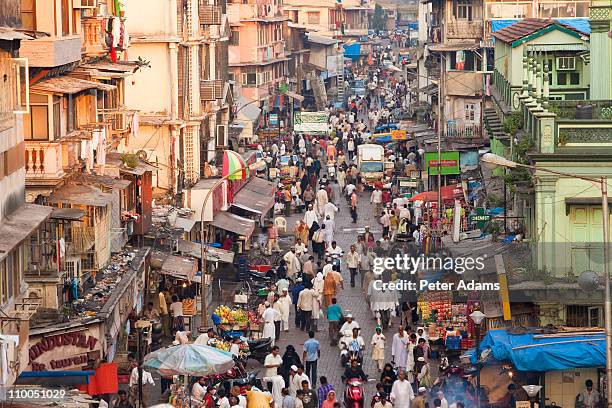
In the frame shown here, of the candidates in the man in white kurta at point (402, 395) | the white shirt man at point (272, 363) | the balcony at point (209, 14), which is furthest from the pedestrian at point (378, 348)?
the balcony at point (209, 14)

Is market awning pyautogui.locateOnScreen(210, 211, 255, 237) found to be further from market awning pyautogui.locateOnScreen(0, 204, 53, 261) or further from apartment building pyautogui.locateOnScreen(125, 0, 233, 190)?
market awning pyautogui.locateOnScreen(0, 204, 53, 261)

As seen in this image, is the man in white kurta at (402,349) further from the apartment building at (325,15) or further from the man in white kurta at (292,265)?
the apartment building at (325,15)

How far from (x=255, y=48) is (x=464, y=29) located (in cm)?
1995

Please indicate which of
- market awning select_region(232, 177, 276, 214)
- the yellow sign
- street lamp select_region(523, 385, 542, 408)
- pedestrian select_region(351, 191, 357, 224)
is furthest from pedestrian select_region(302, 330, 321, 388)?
the yellow sign

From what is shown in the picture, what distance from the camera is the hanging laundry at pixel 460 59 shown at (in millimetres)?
71238

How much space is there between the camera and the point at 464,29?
239 ft

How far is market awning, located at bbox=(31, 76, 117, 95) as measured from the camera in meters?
35.1

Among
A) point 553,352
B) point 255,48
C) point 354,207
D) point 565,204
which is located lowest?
point 354,207

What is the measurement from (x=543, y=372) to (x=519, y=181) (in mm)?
6060

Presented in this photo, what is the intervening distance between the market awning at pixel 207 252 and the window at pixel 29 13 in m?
13.1

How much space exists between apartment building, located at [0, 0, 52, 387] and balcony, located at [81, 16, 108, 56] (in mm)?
10664

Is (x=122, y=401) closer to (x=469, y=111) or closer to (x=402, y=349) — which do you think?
(x=402, y=349)

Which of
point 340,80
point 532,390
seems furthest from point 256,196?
point 340,80

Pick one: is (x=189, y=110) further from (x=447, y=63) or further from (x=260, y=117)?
(x=260, y=117)
